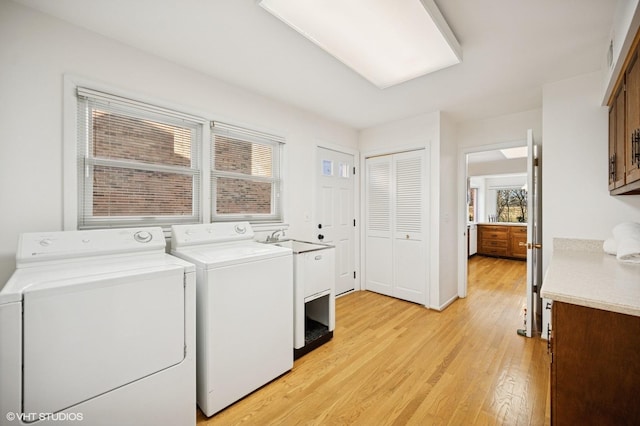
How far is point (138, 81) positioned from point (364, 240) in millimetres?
3264

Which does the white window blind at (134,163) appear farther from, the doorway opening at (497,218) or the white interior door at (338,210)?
the doorway opening at (497,218)

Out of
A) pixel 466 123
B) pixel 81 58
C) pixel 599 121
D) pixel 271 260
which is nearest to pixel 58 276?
pixel 271 260

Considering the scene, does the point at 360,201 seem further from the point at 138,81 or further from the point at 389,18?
the point at 138,81

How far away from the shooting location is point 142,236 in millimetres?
1831

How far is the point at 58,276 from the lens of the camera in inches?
51.2

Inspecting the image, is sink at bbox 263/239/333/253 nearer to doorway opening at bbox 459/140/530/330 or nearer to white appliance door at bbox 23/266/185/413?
white appliance door at bbox 23/266/185/413

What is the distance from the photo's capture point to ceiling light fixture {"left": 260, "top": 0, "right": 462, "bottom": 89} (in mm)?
1490

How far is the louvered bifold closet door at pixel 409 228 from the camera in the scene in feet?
11.3

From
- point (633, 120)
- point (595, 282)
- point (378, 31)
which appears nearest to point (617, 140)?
point (633, 120)

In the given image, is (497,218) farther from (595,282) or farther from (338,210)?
(595,282)

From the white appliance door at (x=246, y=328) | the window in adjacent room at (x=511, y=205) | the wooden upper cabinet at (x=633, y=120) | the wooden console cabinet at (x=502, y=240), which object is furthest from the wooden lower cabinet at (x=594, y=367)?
the window in adjacent room at (x=511, y=205)

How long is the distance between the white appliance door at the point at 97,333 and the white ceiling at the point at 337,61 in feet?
5.30

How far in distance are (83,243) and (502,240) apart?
775 centimetres

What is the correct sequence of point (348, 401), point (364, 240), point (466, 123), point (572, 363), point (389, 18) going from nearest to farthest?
point (572, 363)
point (389, 18)
point (348, 401)
point (466, 123)
point (364, 240)
